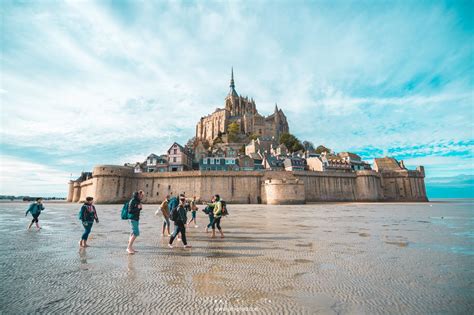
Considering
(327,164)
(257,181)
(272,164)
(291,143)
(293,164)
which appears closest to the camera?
(257,181)

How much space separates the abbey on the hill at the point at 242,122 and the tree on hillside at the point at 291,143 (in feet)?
A: 21.3

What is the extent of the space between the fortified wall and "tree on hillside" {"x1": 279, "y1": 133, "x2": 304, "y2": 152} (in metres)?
30.3

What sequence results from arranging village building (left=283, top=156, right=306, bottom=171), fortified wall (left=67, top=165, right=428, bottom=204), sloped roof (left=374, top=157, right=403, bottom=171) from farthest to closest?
sloped roof (left=374, top=157, right=403, bottom=171), village building (left=283, top=156, right=306, bottom=171), fortified wall (left=67, top=165, right=428, bottom=204)

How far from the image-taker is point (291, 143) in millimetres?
83312

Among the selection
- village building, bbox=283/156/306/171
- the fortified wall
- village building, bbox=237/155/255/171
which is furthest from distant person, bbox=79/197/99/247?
village building, bbox=283/156/306/171

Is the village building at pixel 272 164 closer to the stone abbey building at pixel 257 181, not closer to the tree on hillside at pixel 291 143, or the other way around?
the stone abbey building at pixel 257 181

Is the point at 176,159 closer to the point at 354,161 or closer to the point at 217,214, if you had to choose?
the point at 354,161

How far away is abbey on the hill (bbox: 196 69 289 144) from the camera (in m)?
91.5

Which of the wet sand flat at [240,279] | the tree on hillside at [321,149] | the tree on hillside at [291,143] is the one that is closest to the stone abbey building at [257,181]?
the tree on hillside at [291,143]

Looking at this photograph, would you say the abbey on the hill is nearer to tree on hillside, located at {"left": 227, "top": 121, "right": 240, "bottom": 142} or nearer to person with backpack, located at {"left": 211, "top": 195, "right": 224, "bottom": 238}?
tree on hillside, located at {"left": 227, "top": 121, "right": 240, "bottom": 142}

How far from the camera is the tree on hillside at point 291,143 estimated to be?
267ft

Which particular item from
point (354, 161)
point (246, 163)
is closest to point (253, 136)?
point (246, 163)

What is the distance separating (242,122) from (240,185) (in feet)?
171

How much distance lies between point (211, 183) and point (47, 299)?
1593 inches
